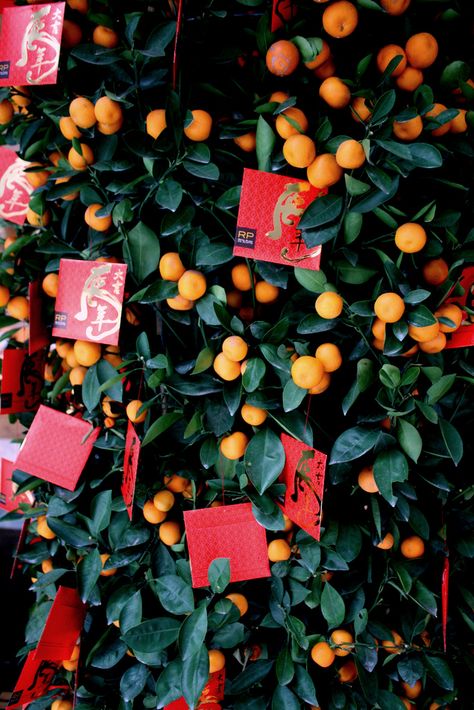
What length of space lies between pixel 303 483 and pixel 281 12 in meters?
0.72

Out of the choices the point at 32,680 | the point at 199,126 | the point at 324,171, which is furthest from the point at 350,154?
the point at 32,680

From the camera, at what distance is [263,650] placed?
97 cm

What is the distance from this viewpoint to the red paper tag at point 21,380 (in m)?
1.06

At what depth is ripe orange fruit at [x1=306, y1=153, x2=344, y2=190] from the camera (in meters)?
0.79

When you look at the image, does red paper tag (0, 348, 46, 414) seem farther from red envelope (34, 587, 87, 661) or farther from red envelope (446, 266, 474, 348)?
red envelope (446, 266, 474, 348)

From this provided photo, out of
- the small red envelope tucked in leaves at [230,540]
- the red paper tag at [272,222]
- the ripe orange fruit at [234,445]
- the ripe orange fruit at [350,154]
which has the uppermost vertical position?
the ripe orange fruit at [350,154]

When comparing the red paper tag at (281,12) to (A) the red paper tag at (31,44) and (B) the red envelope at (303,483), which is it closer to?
(A) the red paper tag at (31,44)

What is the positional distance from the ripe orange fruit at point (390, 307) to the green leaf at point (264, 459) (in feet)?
0.85

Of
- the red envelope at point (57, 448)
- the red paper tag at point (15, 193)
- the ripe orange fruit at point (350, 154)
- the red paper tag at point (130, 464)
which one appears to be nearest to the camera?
the ripe orange fruit at point (350, 154)

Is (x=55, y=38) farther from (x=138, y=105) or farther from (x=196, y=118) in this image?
(x=196, y=118)

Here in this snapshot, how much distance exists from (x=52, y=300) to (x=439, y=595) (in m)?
0.92

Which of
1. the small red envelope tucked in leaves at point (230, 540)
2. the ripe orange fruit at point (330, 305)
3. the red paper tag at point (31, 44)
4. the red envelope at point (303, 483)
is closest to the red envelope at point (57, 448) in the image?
the small red envelope tucked in leaves at point (230, 540)

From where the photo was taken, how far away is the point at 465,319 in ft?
2.74

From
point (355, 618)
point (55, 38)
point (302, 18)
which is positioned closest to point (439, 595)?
point (355, 618)
